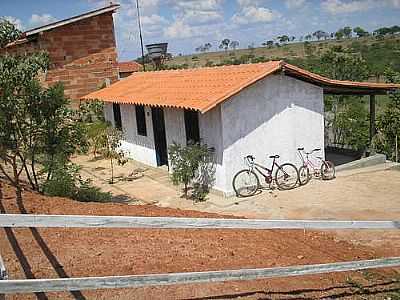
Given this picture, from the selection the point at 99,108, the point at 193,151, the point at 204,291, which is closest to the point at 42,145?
the point at 193,151

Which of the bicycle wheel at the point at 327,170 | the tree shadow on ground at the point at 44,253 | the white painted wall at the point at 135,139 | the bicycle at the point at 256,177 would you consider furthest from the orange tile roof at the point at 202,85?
the tree shadow on ground at the point at 44,253

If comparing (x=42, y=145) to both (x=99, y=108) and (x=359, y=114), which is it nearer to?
(x=99, y=108)

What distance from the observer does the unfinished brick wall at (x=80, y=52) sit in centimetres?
2041

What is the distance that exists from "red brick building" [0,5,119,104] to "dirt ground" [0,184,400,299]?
1515cm

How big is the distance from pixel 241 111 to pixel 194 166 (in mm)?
1818

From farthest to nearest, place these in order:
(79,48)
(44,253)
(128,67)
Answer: (128,67)
(79,48)
(44,253)

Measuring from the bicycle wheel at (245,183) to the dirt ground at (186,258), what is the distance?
4555 mm

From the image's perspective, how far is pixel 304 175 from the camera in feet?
41.1

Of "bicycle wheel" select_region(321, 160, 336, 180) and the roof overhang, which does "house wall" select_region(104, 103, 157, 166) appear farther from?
"bicycle wheel" select_region(321, 160, 336, 180)

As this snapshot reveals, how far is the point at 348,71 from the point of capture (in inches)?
965

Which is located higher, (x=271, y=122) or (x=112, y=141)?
(x=271, y=122)

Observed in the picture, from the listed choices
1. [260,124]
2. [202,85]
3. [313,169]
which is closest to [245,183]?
[260,124]

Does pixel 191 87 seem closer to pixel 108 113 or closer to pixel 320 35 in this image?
pixel 108 113

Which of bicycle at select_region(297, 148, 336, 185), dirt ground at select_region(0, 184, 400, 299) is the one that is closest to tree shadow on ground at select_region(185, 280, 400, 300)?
dirt ground at select_region(0, 184, 400, 299)
